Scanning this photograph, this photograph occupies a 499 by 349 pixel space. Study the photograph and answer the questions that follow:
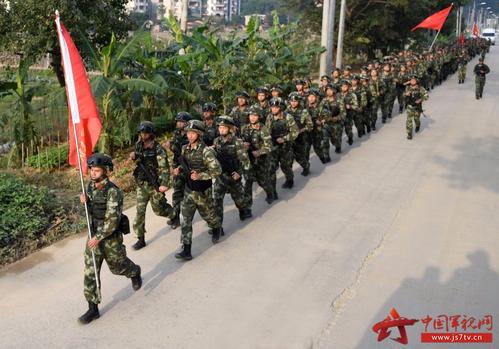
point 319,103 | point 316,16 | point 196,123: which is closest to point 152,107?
point 319,103

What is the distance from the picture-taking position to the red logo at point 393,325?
4.87 metres

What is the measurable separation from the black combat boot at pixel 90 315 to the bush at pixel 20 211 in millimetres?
2137

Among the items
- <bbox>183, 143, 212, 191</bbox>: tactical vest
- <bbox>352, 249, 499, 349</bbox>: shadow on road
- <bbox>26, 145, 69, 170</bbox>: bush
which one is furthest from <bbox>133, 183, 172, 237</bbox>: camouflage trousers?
<bbox>26, 145, 69, 170</bbox>: bush

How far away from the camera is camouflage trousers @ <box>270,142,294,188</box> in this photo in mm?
8438

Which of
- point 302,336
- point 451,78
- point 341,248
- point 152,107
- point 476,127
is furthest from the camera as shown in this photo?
point 451,78

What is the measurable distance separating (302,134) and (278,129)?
36.5 inches

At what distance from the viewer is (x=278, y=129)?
28.0 feet

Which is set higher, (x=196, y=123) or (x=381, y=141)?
(x=196, y=123)

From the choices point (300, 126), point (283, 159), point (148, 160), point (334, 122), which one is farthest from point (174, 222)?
point (334, 122)

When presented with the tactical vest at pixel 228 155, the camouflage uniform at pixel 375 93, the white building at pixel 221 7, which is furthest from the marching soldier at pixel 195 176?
the white building at pixel 221 7

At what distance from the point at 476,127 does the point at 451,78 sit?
47.5ft

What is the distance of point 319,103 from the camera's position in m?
10.3

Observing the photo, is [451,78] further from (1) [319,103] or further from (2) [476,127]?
(1) [319,103]

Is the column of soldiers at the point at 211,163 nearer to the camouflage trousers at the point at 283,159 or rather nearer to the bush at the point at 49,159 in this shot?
the camouflage trousers at the point at 283,159
